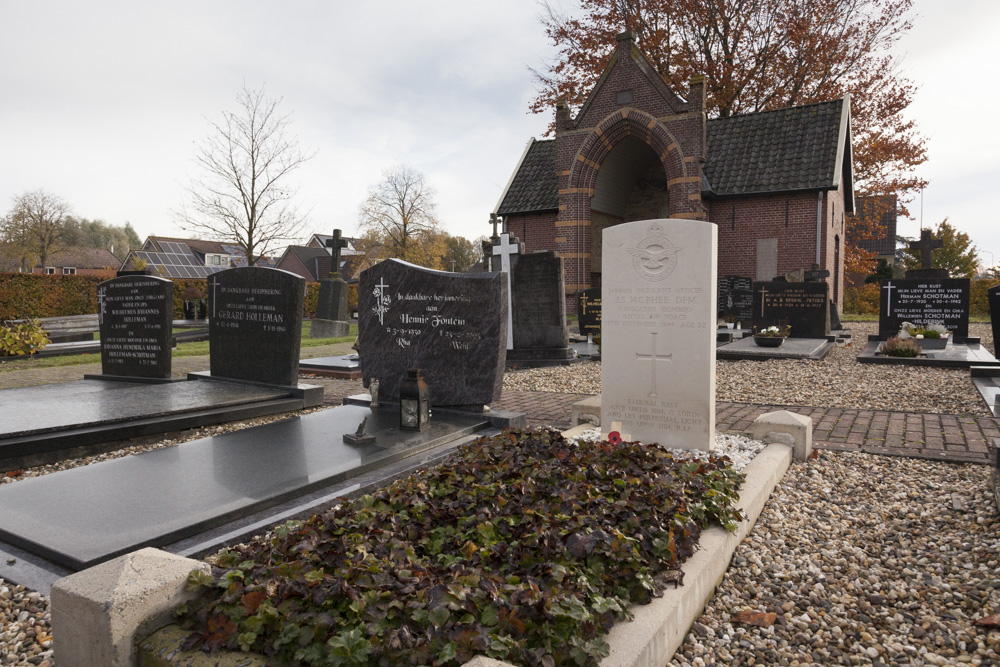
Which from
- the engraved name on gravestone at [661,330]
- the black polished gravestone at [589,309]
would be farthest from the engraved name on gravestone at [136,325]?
the black polished gravestone at [589,309]

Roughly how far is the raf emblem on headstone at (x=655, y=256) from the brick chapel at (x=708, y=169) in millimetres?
14591

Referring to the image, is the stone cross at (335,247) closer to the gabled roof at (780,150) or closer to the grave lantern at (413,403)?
the gabled roof at (780,150)

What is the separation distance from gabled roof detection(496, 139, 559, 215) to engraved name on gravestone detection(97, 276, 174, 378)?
1664 centimetres

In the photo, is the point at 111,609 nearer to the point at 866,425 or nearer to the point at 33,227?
the point at 866,425

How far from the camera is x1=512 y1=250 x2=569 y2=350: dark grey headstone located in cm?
1166

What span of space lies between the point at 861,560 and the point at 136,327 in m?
8.36

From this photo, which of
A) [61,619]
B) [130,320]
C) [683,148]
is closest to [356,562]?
[61,619]

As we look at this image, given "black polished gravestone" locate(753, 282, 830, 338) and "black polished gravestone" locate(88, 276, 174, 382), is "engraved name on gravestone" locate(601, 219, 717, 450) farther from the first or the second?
"black polished gravestone" locate(753, 282, 830, 338)

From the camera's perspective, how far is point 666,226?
4918 millimetres

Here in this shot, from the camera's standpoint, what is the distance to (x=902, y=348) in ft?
36.4

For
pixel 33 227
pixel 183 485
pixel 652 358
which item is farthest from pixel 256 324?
pixel 33 227

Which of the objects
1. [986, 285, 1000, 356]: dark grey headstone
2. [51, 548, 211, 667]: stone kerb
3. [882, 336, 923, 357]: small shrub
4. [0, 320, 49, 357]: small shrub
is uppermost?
[986, 285, 1000, 356]: dark grey headstone

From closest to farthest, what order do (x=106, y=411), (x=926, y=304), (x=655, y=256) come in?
(x=655, y=256), (x=106, y=411), (x=926, y=304)

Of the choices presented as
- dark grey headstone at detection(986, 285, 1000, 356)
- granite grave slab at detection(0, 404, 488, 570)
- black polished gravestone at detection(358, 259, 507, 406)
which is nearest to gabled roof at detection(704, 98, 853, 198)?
dark grey headstone at detection(986, 285, 1000, 356)
